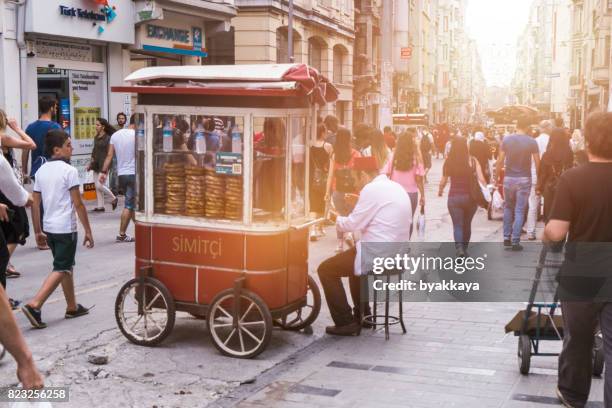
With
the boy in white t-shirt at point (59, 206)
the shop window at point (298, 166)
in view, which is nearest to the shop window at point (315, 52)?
the boy in white t-shirt at point (59, 206)

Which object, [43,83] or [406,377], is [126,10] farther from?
[406,377]

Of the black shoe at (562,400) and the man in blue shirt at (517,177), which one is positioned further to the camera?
the man in blue shirt at (517,177)

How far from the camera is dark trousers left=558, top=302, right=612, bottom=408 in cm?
482

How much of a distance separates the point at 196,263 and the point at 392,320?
6.93ft

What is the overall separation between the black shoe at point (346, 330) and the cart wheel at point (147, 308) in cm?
145

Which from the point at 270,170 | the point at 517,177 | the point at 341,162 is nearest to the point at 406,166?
the point at 341,162

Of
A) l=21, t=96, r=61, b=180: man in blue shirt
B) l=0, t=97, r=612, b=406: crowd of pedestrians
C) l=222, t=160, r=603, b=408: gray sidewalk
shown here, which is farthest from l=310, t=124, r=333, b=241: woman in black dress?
l=222, t=160, r=603, b=408: gray sidewalk

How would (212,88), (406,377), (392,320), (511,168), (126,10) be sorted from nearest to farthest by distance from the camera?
(406,377)
(212,88)
(392,320)
(511,168)
(126,10)

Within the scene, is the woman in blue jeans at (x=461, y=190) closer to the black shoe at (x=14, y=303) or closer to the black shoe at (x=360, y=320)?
the black shoe at (x=360, y=320)

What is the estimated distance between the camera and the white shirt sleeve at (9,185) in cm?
627

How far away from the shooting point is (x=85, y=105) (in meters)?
19.8

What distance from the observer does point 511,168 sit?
12.5 meters

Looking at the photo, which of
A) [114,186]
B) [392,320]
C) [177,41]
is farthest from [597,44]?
[392,320]

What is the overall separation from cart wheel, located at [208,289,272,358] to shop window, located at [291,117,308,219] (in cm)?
88
